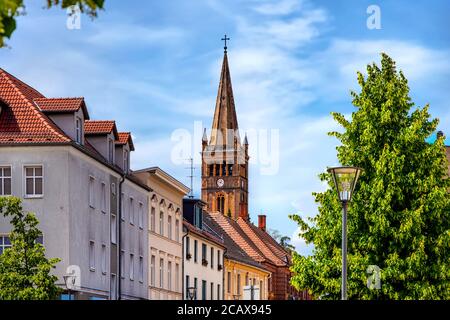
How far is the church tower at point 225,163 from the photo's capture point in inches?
6604

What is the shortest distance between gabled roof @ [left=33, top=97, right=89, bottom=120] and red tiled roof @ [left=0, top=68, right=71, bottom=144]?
0.29 meters

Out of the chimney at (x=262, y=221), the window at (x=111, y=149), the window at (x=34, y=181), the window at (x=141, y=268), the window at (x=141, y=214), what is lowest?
the window at (x=141, y=268)

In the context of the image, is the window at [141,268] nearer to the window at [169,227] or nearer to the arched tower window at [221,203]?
the window at [169,227]

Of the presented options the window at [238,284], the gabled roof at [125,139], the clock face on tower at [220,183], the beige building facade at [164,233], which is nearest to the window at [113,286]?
the beige building facade at [164,233]

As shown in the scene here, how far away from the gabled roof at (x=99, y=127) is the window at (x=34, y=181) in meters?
8.25

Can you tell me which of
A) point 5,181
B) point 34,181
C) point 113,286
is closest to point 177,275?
point 113,286

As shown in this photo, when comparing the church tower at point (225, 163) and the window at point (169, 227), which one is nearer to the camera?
the window at point (169, 227)

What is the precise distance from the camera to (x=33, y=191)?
43.9 metres

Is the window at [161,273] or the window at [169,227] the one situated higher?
the window at [169,227]

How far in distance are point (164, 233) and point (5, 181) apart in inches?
778

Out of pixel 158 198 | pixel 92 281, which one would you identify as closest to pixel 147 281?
pixel 158 198

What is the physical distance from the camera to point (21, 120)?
1784 inches

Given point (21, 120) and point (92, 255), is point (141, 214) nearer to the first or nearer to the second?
point (92, 255)

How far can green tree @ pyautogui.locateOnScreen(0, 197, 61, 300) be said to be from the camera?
35594 millimetres
